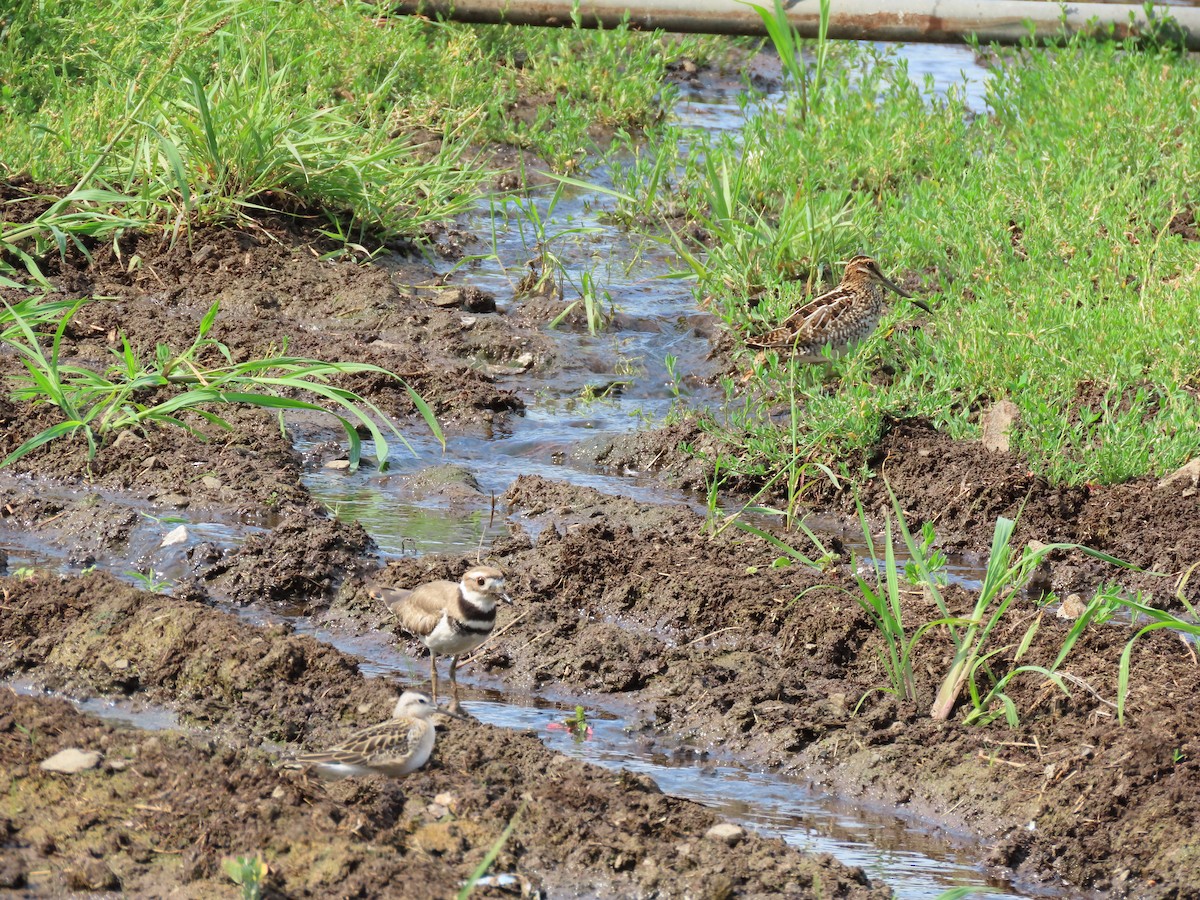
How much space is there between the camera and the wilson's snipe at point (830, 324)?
26.9ft

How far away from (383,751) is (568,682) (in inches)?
52.5

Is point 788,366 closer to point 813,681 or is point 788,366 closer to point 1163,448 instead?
point 1163,448

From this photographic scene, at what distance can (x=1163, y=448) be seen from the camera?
717 centimetres

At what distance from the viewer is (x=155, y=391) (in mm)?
7641

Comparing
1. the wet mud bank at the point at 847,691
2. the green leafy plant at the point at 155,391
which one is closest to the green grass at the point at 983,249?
the wet mud bank at the point at 847,691

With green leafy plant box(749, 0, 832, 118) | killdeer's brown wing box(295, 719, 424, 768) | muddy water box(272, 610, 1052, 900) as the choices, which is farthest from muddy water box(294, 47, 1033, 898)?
green leafy plant box(749, 0, 832, 118)

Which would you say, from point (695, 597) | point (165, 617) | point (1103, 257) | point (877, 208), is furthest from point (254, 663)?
point (877, 208)

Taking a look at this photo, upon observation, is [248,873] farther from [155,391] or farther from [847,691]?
[155,391]

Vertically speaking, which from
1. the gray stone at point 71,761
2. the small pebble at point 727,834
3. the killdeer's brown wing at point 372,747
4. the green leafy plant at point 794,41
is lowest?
the small pebble at point 727,834

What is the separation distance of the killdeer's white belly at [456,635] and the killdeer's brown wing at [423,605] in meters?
0.04

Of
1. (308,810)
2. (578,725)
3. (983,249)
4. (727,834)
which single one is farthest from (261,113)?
(727,834)

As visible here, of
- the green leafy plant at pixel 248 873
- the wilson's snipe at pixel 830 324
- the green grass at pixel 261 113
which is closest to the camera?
the green leafy plant at pixel 248 873

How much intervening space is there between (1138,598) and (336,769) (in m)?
3.30

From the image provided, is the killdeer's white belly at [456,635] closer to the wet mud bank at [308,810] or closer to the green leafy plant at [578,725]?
the wet mud bank at [308,810]
